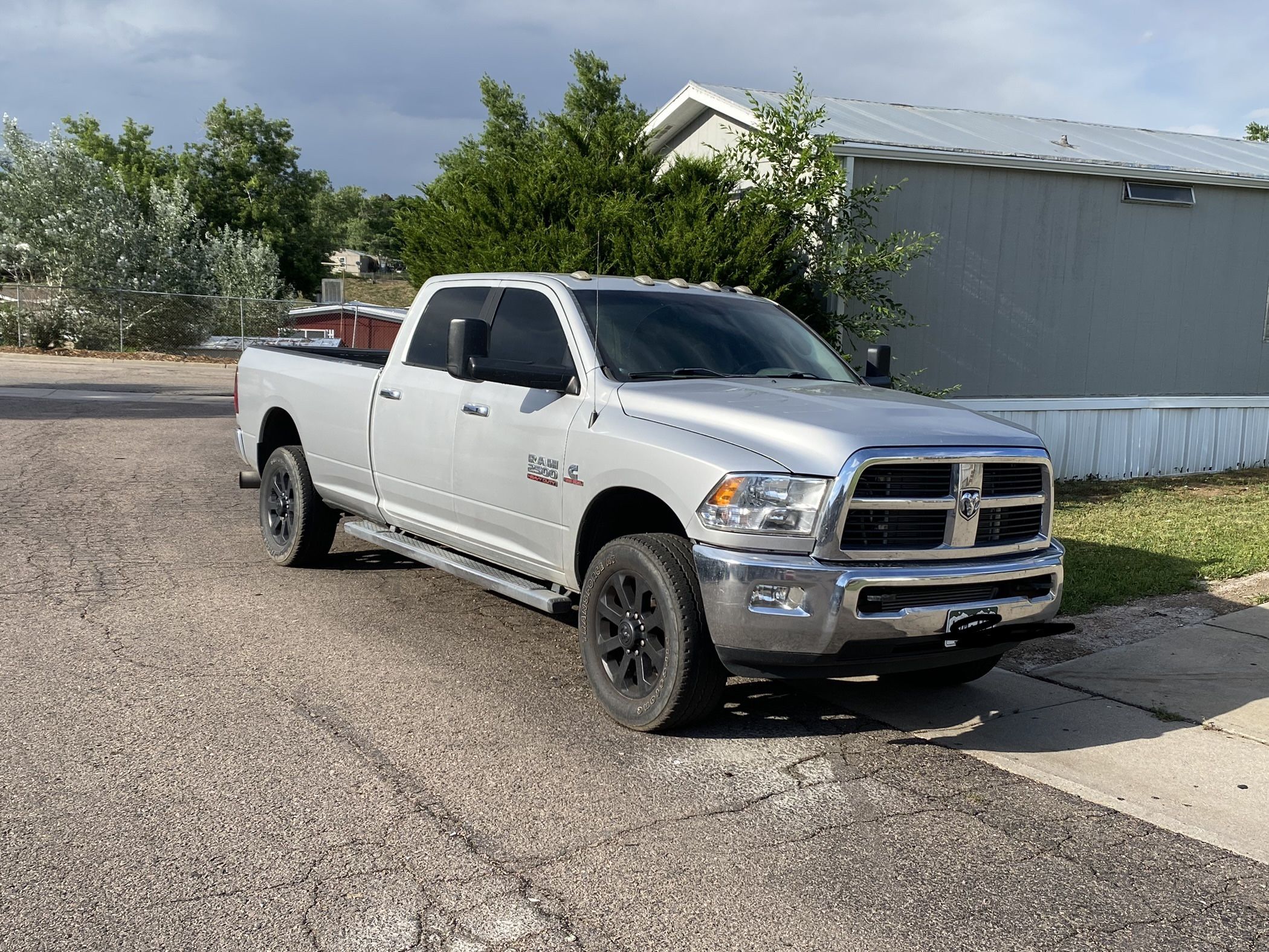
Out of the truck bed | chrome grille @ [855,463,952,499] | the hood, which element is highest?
the truck bed

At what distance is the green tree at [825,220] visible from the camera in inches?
461

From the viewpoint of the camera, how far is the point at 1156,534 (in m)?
10.1

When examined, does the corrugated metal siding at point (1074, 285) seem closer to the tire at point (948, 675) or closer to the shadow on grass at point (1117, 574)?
the shadow on grass at point (1117, 574)

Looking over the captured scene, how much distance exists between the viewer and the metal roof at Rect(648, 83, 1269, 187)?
13156 mm

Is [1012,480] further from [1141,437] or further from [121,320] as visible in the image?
[121,320]

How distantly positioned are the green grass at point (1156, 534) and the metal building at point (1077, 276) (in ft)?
3.06

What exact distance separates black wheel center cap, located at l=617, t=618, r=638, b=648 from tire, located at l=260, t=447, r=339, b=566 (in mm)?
3479

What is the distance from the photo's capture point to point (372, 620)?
6738 millimetres

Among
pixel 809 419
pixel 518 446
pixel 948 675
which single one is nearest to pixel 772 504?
pixel 809 419

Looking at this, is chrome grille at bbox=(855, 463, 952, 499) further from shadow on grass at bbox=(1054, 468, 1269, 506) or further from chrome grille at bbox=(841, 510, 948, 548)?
shadow on grass at bbox=(1054, 468, 1269, 506)

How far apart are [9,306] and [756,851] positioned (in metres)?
32.6

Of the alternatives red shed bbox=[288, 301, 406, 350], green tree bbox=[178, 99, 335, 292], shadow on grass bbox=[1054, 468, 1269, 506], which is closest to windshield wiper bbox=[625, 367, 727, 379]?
shadow on grass bbox=[1054, 468, 1269, 506]

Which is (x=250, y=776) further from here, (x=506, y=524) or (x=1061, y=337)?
(x=1061, y=337)

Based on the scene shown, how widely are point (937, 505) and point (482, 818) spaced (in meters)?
2.19
